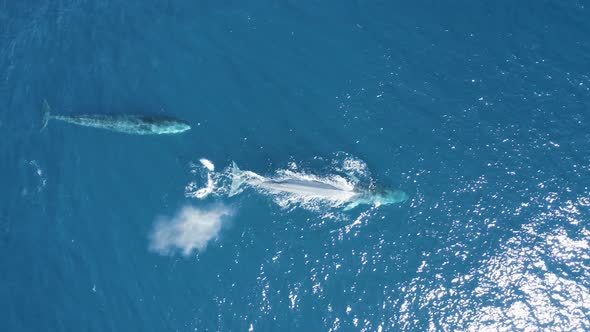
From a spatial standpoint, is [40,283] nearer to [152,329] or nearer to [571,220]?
[152,329]

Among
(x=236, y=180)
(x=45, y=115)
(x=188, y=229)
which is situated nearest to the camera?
(x=188, y=229)

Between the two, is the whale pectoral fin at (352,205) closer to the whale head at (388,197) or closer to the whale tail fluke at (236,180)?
the whale head at (388,197)

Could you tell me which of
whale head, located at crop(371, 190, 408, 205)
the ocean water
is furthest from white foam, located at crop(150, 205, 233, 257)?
whale head, located at crop(371, 190, 408, 205)

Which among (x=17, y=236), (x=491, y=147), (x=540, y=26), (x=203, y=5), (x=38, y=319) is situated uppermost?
(x=540, y=26)

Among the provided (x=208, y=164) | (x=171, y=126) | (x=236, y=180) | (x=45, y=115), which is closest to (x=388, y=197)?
(x=236, y=180)

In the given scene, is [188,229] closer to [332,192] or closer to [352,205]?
[332,192]

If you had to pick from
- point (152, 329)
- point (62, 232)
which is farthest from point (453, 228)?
point (62, 232)
